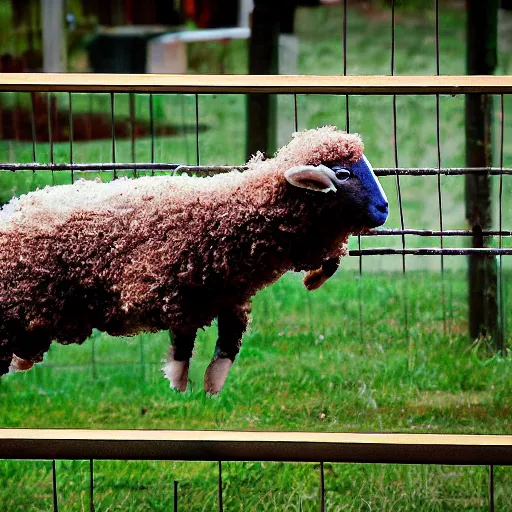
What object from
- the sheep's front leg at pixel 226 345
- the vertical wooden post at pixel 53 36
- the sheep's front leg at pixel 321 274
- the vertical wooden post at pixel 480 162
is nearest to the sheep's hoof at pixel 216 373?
the sheep's front leg at pixel 226 345

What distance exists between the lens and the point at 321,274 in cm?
121

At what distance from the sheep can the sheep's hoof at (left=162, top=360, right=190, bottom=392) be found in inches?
1.1

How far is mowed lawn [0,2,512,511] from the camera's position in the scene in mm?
1328

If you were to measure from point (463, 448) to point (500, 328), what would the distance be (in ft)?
0.77

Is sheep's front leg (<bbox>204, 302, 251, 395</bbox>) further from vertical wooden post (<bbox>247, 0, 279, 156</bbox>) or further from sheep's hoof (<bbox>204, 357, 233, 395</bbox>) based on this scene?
vertical wooden post (<bbox>247, 0, 279, 156</bbox>)

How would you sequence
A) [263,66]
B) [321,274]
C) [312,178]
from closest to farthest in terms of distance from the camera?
[312,178] < [321,274] < [263,66]

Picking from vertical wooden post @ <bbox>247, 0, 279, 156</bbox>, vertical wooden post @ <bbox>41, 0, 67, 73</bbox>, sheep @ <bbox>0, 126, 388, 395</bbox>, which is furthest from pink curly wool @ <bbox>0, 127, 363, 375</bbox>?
vertical wooden post @ <bbox>41, 0, 67, 73</bbox>

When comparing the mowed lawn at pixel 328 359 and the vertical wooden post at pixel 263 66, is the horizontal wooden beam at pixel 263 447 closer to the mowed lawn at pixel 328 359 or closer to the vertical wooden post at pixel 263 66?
the mowed lawn at pixel 328 359

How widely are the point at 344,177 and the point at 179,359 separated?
1.19 ft

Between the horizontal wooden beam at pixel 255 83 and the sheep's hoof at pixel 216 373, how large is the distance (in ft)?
1.37

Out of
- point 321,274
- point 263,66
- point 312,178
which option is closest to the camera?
point 312,178

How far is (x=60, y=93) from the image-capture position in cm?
133

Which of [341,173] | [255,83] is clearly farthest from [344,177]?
[255,83]

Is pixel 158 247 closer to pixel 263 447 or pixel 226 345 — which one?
pixel 226 345
